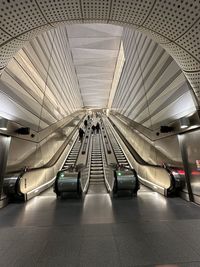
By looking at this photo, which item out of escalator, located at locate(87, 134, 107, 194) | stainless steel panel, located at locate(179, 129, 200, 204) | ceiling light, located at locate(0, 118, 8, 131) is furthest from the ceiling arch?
escalator, located at locate(87, 134, 107, 194)

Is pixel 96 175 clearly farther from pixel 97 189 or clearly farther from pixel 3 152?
pixel 3 152

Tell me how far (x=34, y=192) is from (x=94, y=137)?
9078 mm

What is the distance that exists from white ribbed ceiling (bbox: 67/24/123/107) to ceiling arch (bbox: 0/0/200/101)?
34.5 ft

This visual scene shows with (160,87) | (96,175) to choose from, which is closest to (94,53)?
(160,87)

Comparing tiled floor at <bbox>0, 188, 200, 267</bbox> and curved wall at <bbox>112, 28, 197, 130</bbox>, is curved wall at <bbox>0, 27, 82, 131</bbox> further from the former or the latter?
curved wall at <bbox>112, 28, 197, 130</bbox>

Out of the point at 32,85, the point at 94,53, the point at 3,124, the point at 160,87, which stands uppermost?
the point at 94,53

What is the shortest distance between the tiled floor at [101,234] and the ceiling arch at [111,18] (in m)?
2.62

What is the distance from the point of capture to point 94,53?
1440 cm

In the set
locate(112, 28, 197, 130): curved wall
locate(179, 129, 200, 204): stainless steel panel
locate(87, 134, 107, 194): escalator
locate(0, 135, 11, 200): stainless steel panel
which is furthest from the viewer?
locate(87, 134, 107, 194): escalator

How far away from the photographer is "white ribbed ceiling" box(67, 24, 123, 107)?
38.7 feet

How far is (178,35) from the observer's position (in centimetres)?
228

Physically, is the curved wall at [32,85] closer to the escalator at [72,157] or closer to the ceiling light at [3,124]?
the ceiling light at [3,124]

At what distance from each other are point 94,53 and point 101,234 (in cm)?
1466

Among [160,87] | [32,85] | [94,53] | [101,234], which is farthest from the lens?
[94,53]
